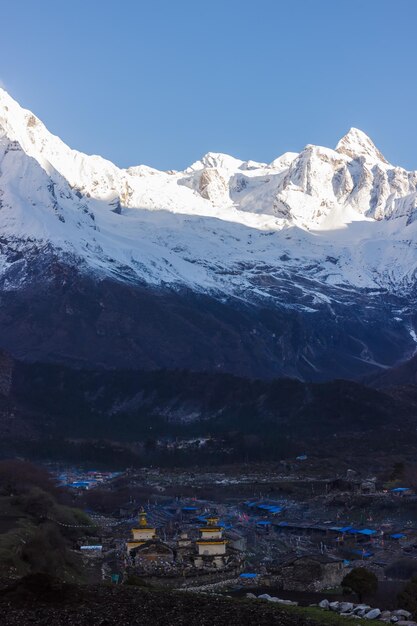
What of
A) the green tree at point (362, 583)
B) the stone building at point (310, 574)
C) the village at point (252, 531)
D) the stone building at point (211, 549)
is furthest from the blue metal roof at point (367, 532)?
the green tree at point (362, 583)

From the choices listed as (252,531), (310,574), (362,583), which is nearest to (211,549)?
(310,574)

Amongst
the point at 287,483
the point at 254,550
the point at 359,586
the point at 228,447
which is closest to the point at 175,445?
the point at 228,447

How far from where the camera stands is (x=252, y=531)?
86.5 metres

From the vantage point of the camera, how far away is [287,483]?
401ft

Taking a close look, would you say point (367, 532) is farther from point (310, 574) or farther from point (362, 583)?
point (362, 583)

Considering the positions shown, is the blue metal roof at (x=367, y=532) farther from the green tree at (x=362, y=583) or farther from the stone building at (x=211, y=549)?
the green tree at (x=362, y=583)

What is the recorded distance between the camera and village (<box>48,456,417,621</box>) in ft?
186

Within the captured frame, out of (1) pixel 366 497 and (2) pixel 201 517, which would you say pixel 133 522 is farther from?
(1) pixel 366 497

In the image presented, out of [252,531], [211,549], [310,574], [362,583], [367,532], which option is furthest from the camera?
[252,531]

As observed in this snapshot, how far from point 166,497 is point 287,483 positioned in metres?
16.2

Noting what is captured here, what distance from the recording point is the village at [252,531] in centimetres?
5656

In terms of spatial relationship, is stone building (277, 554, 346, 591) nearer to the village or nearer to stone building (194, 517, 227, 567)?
the village

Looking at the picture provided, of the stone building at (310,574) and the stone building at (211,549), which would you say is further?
the stone building at (211,549)

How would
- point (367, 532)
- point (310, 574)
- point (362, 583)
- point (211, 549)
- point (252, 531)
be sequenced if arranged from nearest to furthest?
point (362, 583), point (310, 574), point (211, 549), point (367, 532), point (252, 531)
